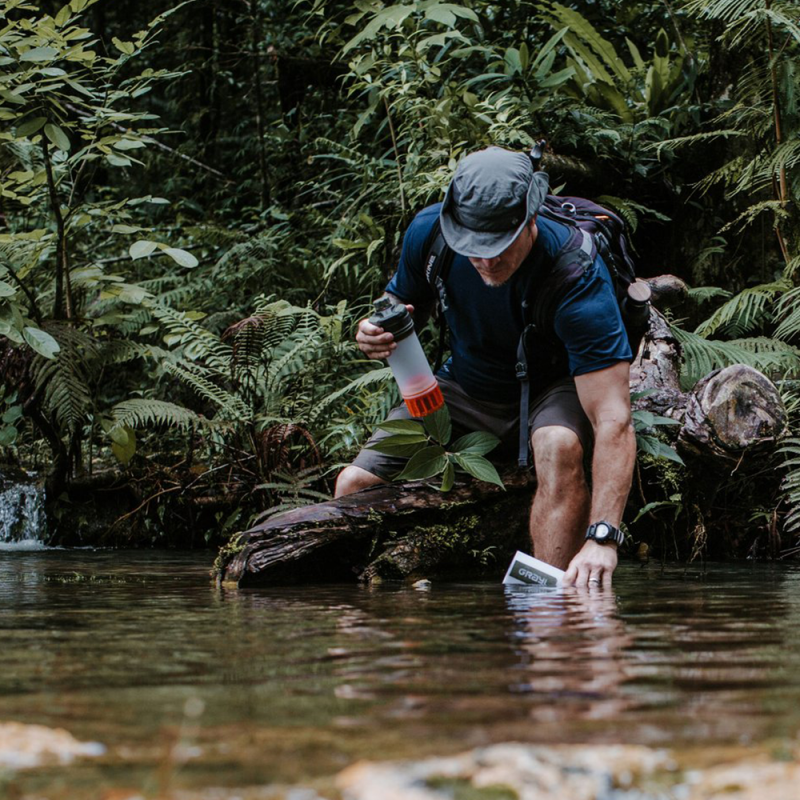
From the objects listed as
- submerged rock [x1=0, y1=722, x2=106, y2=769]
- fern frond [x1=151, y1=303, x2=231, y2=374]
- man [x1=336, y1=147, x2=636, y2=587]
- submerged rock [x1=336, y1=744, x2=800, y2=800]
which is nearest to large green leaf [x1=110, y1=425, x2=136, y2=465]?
fern frond [x1=151, y1=303, x2=231, y2=374]

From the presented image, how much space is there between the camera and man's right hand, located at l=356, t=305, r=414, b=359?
4.01m

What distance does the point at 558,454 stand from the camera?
4.03 m

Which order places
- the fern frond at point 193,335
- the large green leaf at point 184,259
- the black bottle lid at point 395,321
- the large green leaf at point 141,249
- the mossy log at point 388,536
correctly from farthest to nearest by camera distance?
the fern frond at point 193,335
the large green leaf at point 184,259
the large green leaf at point 141,249
the mossy log at point 388,536
the black bottle lid at point 395,321

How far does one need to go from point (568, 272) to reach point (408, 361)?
75 centimetres

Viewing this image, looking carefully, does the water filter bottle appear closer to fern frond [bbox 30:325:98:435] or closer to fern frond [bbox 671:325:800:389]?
fern frond [bbox 671:325:800:389]

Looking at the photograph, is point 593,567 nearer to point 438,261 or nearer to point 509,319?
point 509,319

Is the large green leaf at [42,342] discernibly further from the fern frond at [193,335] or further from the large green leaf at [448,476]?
the large green leaf at [448,476]

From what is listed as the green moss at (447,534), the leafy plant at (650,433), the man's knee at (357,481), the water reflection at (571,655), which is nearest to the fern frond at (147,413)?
the man's knee at (357,481)

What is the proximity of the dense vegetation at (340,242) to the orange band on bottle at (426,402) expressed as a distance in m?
1.30

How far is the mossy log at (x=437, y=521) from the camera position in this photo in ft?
13.6

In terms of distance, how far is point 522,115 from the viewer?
7.11 metres

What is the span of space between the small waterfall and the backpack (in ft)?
13.5

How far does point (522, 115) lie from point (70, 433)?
3.89 m

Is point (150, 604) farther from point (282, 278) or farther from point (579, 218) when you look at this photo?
point (282, 278)
